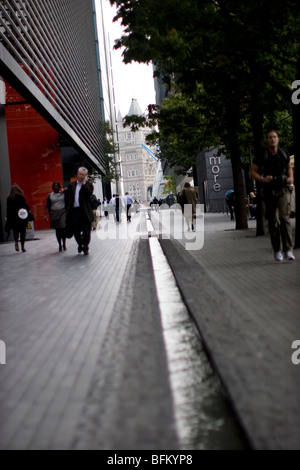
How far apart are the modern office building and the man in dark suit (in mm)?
3208

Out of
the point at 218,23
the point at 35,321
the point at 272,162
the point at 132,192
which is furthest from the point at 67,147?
the point at 132,192

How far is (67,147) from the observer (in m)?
32.4

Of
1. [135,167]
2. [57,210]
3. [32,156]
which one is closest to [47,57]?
[32,156]

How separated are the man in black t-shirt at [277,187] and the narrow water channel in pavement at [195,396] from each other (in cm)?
360

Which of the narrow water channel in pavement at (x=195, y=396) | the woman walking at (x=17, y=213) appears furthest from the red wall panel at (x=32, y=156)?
the narrow water channel in pavement at (x=195, y=396)

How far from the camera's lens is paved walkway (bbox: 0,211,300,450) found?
2797mm

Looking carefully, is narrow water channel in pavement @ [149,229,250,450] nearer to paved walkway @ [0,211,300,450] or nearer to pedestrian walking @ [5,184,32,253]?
paved walkway @ [0,211,300,450]

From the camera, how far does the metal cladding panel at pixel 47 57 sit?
15.7 meters

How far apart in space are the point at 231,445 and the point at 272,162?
21.5 feet

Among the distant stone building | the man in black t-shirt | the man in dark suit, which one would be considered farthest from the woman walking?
the distant stone building

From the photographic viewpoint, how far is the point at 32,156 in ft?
97.2

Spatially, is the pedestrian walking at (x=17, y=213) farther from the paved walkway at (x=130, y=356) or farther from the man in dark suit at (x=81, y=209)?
the paved walkway at (x=130, y=356)

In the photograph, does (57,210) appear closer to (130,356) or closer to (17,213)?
(17,213)

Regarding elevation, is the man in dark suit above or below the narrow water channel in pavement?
above
